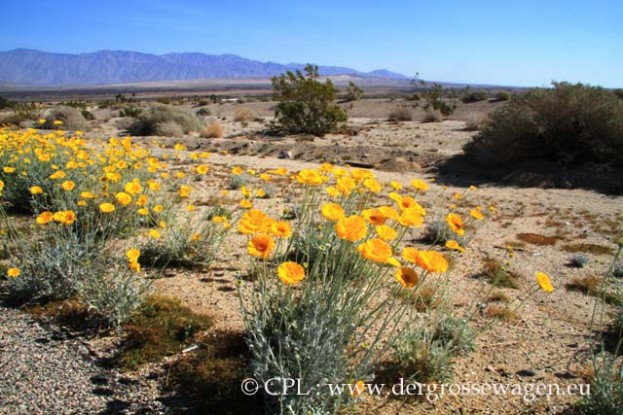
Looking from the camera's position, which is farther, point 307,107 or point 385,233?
point 307,107

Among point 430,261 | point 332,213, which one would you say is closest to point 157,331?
point 332,213

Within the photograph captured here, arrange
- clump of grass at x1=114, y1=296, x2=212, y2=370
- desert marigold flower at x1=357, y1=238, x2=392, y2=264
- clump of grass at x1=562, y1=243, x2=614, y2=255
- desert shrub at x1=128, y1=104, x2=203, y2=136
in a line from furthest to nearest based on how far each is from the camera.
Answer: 1. desert shrub at x1=128, y1=104, x2=203, y2=136
2. clump of grass at x1=562, y1=243, x2=614, y2=255
3. clump of grass at x1=114, y1=296, x2=212, y2=370
4. desert marigold flower at x1=357, y1=238, x2=392, y2=264

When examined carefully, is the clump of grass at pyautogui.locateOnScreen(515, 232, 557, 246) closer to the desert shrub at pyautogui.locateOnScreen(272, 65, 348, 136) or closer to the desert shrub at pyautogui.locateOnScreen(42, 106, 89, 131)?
the desert shrub at pyautogui.locateOnScreen(272, 65, 348, 136)

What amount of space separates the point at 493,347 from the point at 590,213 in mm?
5778

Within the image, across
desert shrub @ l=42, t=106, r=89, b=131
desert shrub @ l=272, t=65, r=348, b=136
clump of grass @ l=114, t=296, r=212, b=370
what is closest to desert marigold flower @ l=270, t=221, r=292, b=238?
clump of grass @ l=114, t=296, r=212, b=370

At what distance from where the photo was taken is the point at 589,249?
5.84 meters

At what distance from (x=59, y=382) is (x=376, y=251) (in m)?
2.22

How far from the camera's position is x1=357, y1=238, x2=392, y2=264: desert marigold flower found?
1945mm

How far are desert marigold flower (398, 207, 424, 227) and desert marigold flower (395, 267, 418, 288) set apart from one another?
9.9 inches

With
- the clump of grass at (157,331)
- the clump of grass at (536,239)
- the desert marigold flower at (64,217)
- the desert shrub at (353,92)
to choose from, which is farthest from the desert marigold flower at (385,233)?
the desert shrub at (353,92)

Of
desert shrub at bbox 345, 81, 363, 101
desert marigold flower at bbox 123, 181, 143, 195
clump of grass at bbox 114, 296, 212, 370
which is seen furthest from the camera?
desert shrub at bbox 345, 81, 363, 101

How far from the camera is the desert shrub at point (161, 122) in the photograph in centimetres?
1859

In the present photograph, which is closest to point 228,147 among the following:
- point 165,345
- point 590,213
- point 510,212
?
point 510,212

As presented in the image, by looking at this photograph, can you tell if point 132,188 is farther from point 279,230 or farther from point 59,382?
point 279,230
